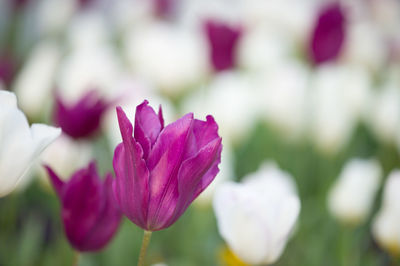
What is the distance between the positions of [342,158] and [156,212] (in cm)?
89

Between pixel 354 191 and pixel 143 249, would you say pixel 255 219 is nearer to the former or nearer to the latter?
pixel 143 249

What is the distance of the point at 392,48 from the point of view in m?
1.84

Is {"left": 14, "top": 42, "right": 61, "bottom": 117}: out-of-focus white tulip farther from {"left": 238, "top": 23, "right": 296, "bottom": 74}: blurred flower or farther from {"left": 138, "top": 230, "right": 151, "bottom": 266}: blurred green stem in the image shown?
{"left": 138, "top": 230, "right": 151, "bottom": 266}: blurred green stem

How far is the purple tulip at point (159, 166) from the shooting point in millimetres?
380

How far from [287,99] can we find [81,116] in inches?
22.0

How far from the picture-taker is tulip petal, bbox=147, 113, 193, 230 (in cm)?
38

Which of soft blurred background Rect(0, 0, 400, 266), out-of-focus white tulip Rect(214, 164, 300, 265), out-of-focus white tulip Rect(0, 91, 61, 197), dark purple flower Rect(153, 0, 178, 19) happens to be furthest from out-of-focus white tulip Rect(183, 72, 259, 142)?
dark purple flower Rect(153, 0, 178, 19)

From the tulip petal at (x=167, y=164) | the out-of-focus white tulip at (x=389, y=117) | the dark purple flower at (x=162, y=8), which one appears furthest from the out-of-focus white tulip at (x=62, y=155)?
the dark purple flower at (x=162, y=8)

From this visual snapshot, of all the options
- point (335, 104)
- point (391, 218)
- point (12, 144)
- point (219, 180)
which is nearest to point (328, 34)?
point (335, 104)

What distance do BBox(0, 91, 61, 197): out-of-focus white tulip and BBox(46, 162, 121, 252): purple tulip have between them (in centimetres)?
6

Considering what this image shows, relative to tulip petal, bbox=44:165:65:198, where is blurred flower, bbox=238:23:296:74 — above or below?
below

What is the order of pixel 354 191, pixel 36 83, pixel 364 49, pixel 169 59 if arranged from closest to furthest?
pixel 354 191 < pixel 36 83 < pixel 169 59 < pixel 364 49

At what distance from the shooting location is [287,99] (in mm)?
1101

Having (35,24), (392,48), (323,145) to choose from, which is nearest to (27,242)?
(323,145)
